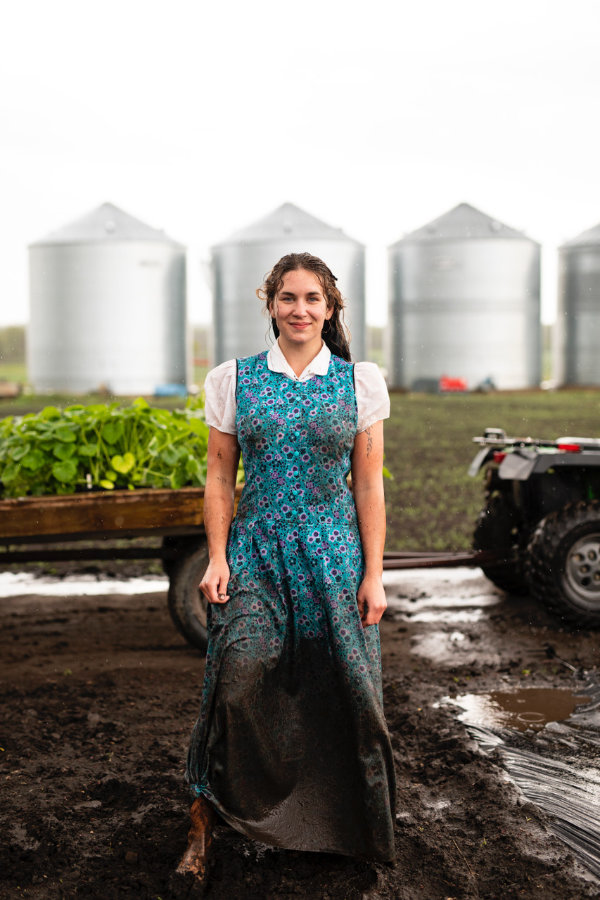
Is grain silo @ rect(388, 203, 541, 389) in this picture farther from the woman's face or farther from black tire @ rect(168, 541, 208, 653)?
the woman's face

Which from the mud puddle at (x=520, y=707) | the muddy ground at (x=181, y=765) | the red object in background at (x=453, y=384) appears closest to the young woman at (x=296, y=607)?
the muddy ground at (x=181, y=765)

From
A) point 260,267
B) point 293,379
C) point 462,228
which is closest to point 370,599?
point 293,379

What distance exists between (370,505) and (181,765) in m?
1.49

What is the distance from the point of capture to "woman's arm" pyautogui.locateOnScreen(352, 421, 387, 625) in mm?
2678

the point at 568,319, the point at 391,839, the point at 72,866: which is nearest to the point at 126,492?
the point at 72,866

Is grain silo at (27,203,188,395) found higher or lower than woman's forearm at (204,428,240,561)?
higher

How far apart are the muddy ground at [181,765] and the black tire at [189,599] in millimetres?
143

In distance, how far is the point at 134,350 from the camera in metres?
20.5

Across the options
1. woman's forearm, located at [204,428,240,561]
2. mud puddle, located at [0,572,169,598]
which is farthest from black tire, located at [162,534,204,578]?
woman's forearm, located at [204,428,240,561]

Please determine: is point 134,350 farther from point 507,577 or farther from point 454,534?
point 507,577

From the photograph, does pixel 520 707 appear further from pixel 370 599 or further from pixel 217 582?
pixel 217 582

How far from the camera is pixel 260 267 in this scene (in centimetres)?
2102

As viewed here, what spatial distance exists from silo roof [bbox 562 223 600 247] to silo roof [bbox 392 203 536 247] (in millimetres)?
1564

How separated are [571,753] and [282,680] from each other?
1.65m
